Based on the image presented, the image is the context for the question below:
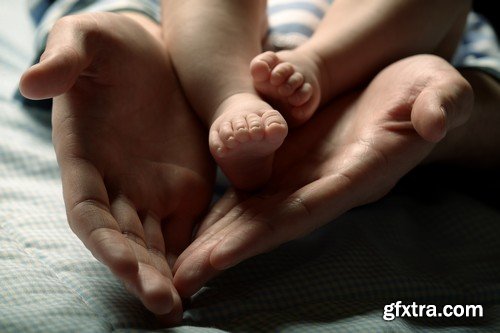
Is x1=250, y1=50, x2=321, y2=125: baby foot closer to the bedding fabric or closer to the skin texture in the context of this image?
the skin texture

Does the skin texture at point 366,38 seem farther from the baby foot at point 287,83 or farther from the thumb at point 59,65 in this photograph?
the thumb at point 59,65

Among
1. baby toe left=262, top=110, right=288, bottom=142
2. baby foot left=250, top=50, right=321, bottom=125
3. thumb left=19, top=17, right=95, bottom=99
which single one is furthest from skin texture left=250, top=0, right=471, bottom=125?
thumb left=19, top=17, right=95, bottom=99

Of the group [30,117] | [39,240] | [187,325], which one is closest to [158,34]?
[30,117]

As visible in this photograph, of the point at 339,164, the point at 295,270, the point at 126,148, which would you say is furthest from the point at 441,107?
the point at 126,148

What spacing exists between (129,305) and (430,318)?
321 mm

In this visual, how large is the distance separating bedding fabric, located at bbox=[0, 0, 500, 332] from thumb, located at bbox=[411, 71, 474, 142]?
0.18 meters

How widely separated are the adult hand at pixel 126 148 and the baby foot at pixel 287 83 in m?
0.12

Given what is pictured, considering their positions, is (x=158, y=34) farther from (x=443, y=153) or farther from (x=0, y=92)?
(x=443, y=153)

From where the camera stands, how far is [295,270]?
2.24 feet

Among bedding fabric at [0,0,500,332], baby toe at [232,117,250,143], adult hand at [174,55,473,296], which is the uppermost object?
baby toe at [232,117,250,143]

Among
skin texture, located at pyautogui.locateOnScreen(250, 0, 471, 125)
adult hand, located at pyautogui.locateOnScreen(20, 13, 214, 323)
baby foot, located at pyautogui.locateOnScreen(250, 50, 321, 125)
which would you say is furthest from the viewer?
skin texture, located at pyautogui.locateOnScreen(250, 0, 471, 125)

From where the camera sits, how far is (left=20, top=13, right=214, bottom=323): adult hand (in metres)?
0.58

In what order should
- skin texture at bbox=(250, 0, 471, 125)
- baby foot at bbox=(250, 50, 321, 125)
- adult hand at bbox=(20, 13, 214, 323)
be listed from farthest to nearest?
skin texture at bbox=(250, 0, 471, 125)
baby foot at bbox=(250, 50, 321, 125)
adult hand at bbox=(20, 13, 214, 323)

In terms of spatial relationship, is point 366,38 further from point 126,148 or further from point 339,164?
point 126,148
